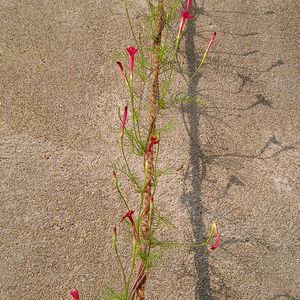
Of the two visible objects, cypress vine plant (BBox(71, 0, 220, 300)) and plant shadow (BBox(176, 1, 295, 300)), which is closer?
cypress vine plant (BBox(71, 0, 220, 300))

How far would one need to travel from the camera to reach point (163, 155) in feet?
6.92

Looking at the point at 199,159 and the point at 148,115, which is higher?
the point at 148,115

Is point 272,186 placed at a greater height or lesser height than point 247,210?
greater

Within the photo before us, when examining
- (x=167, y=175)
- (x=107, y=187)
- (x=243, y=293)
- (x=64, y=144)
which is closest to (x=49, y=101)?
(x=64, y=144)

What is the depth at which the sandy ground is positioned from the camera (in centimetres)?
183

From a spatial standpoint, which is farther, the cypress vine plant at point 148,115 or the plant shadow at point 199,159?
the plant shadow at point 199,159

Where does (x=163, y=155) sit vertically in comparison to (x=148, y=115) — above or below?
below

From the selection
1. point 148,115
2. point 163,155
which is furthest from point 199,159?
point 148,115

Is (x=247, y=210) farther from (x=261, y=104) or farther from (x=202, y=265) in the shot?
(x=261, y=104)

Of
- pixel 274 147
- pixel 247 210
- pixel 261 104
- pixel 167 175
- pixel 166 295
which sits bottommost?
pixel 166 295

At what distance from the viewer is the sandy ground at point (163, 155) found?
183 cm

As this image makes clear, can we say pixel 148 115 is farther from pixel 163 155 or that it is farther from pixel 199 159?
pixel 199 159

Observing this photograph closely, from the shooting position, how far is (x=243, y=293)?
1816 millimetres

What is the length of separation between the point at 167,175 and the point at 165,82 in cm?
55
